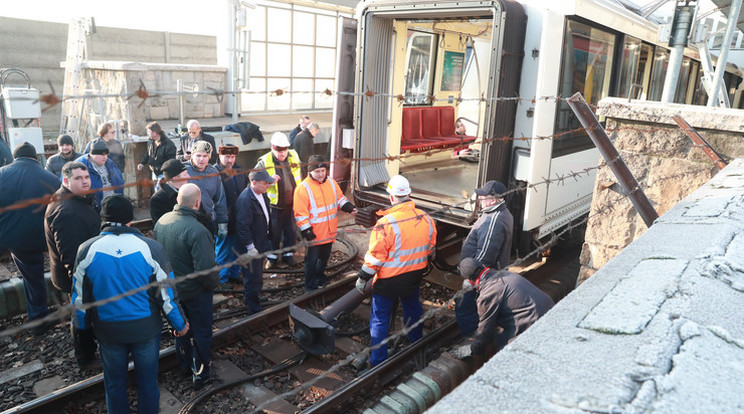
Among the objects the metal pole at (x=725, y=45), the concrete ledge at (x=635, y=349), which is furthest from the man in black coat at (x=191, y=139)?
the concrete ledge at (x=635, y=349)

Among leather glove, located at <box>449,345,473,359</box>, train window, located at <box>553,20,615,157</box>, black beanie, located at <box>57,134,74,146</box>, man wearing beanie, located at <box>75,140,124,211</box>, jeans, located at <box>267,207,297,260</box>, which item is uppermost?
train window, located at <box>553,20,615,157</box>

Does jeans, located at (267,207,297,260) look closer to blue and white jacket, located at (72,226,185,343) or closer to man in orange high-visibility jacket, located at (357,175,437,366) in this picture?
man in orange high-visibility jacket, located at (357,175,437,366)

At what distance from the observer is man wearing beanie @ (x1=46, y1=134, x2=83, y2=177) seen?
20.4 feet

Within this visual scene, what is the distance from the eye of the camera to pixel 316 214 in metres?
5.85

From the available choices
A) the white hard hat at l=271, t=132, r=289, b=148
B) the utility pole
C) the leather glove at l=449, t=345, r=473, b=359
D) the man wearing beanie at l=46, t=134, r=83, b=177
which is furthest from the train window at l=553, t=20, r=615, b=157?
the man wearing beanie at l=46, t=134, r=83, b=177

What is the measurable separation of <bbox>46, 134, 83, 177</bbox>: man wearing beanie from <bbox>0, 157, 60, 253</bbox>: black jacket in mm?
1386

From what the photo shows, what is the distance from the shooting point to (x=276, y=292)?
611 cm

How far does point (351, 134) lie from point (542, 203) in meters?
2.47

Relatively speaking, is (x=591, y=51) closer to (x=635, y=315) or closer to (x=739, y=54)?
(x=635, y=315)

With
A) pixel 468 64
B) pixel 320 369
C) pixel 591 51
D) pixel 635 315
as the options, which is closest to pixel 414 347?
pixel 320 369

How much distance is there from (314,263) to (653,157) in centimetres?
362

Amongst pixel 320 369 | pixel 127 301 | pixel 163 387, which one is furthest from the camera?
pixel 320 369

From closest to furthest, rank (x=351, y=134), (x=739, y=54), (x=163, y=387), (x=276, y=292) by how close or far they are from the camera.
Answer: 1. (x=163, y=387)
2. (x=276, y=292)
3. (x=351, y=134)
4. (x=739, y=54)

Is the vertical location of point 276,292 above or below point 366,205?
below
